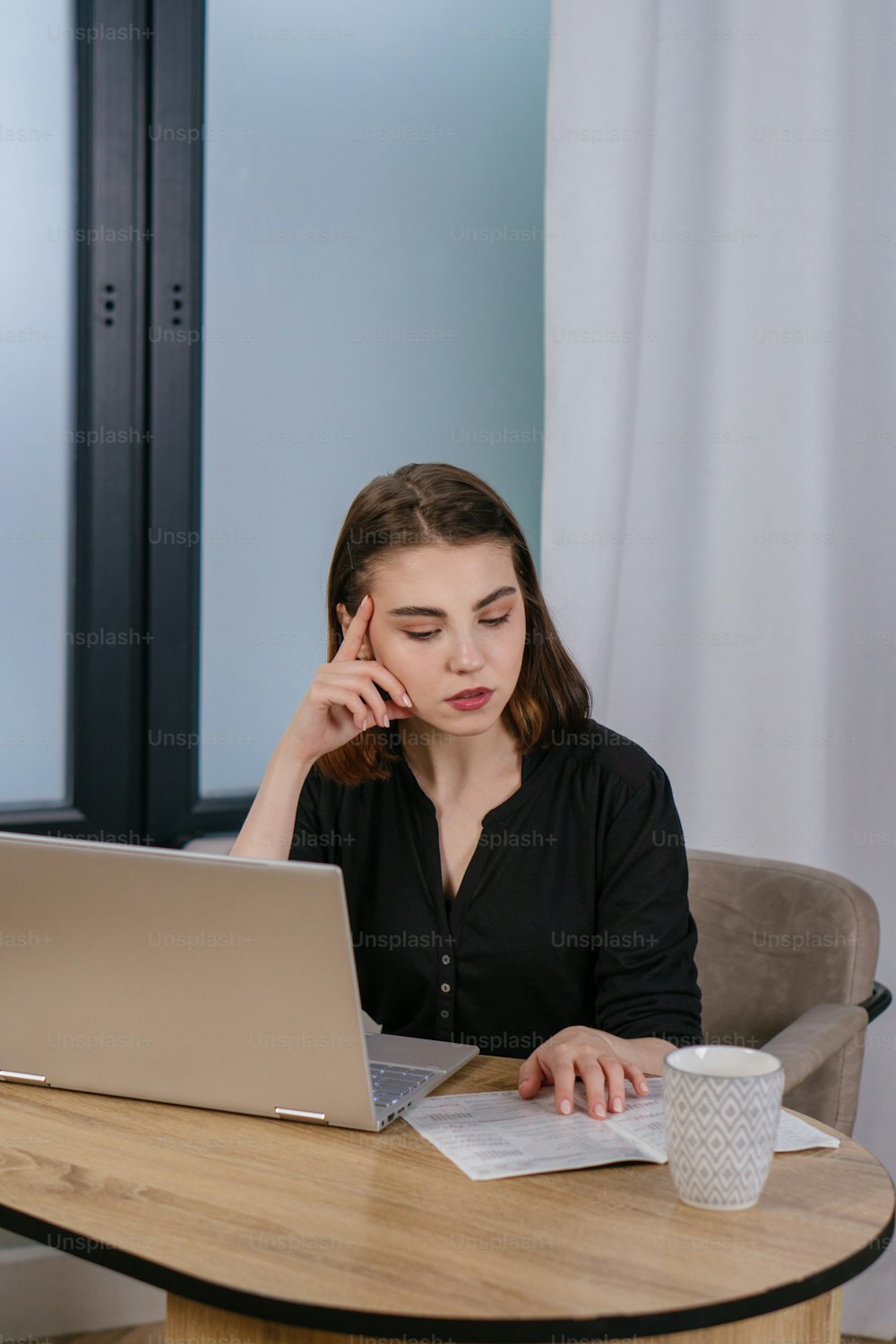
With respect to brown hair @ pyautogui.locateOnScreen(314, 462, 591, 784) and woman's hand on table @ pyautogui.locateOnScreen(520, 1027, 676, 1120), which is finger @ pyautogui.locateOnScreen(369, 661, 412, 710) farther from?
woman's hand on table @ pyautogui.locateOnScreen(520, 1027, 676, 1120)

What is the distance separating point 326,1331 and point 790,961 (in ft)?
3.70

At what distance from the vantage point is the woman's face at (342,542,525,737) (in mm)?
1554

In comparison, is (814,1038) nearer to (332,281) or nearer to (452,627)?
(452,627)

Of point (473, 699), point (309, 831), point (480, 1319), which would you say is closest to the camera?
point (480, 1319)

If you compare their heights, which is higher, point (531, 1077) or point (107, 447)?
point (107, 447)

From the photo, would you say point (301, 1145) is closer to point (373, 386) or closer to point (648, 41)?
point (373, 386)

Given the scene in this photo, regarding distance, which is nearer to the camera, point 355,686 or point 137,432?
point 355,686

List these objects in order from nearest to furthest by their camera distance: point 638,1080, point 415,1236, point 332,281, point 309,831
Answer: point 415,1236, point 638,1080, point 309,831, point 332,281

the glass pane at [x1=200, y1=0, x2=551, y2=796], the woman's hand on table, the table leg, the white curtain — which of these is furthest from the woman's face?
the glass pane at [x1=200, y1=0, x2=551, y2=796]

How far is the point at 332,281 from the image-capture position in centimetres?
259

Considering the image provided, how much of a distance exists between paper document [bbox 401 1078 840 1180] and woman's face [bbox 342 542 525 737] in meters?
0.49

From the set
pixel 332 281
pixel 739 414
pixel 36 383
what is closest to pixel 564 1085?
pixel 739 414

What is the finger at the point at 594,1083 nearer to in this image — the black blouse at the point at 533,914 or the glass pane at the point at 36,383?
the black blouse at the point at 533,914

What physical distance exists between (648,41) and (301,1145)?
2.03 meters
